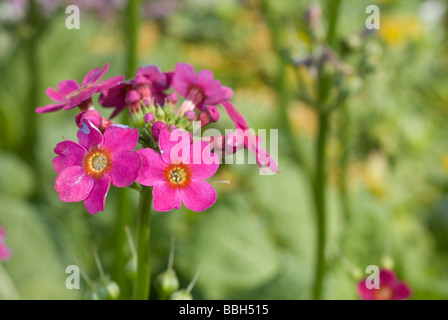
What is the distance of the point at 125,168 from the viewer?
66cm

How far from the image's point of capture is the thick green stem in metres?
1.30

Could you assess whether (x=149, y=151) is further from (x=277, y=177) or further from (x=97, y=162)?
(x=277, y=177)

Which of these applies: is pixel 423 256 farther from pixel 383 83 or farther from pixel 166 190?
pixel 166 190

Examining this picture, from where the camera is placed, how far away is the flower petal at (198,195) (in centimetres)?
69

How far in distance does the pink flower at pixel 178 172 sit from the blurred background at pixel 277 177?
52 centimetres

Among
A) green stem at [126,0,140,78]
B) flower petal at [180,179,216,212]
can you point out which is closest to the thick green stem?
green stem at [126,0,140,78]

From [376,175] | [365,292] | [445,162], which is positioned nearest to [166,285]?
[365,292]

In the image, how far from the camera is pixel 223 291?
1.66 meters

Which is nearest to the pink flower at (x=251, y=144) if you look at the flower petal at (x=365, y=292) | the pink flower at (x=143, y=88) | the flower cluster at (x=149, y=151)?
the flower cluster at (x=149, y=151)

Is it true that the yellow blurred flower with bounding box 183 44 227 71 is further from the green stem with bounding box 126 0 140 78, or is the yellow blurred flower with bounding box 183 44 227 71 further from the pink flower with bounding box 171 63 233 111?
the pink flower with bounding box 171 63 233 111

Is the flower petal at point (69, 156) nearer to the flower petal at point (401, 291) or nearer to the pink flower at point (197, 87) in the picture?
the pink flower at point (197, 87)

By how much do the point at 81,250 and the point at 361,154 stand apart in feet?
4.19

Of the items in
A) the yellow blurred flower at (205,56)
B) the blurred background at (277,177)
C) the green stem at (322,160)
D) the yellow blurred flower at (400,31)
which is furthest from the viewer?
the yellow blurred flower at (205,56)
